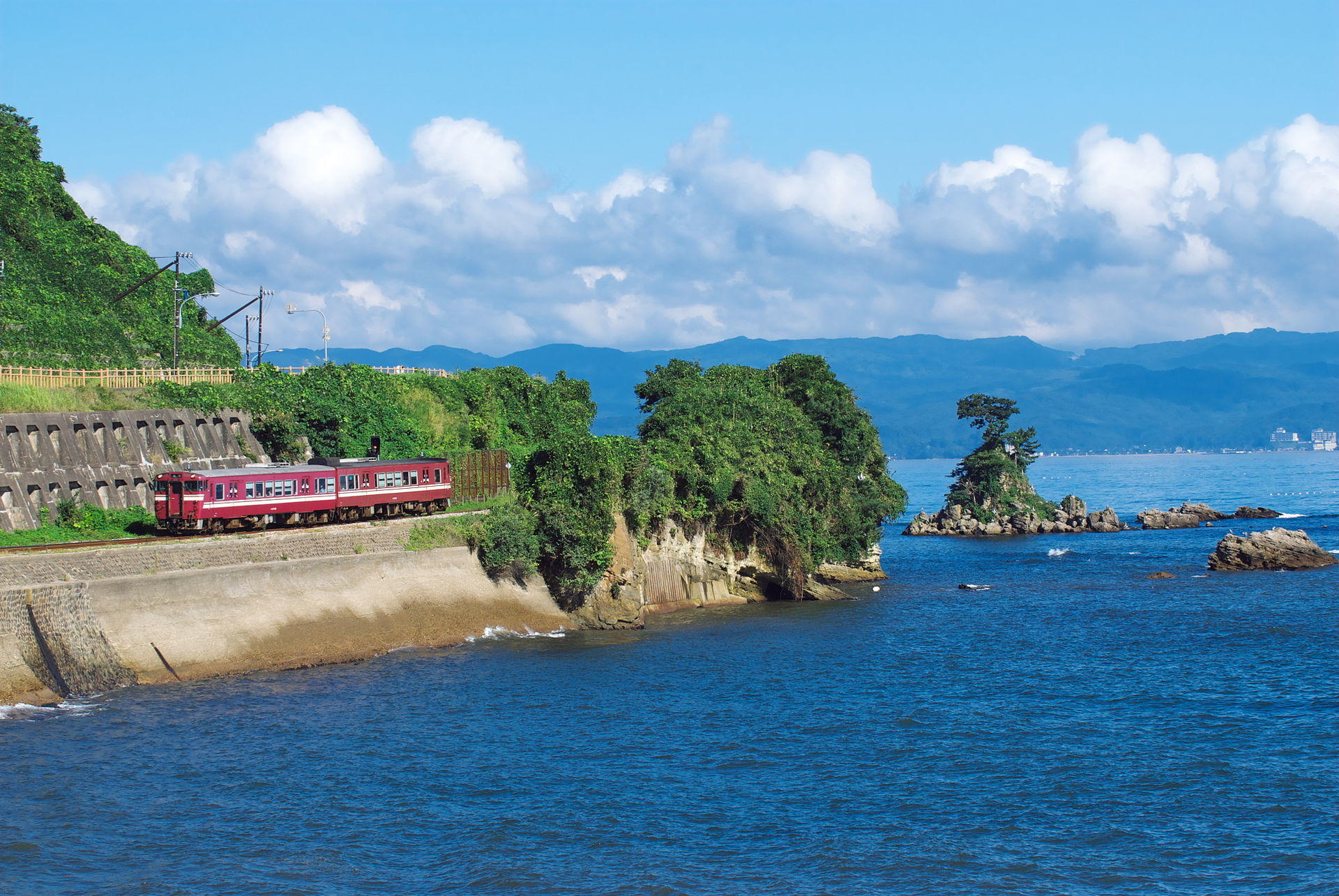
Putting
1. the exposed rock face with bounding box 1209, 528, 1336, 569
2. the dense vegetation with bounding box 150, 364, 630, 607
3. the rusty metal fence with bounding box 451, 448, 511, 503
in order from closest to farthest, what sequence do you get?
the dense vegetation with bounding box 150, 364, 630, 607 < the rusty metal fence with bounding box 451, 448, 511, 503 < the exposed rock face with bounding box 1209, 528, 1336, 569

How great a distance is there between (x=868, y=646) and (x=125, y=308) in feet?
222

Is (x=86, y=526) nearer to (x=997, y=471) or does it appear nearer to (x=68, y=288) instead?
(x=68, y=288)

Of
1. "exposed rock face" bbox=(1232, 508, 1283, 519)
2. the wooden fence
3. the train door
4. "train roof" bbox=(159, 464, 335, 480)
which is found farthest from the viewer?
"exposed rock face" bbox=(1232, 508, 1283, 519)

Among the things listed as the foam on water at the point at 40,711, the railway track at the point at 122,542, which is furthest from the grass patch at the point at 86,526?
the foam on water at the point at 40,711

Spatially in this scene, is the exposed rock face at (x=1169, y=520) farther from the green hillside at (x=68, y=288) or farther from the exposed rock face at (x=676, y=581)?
the green hillside at (x=68, y=288)

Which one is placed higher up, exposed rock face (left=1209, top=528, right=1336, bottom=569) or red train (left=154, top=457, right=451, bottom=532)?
red train (left=154, top=457, right=451, bottom=532)

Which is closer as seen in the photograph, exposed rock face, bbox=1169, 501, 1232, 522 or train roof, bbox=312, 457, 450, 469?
train roof, bbox=312, 457, 450, 469

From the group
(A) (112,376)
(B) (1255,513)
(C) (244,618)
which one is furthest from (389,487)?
(B) (1255,513)

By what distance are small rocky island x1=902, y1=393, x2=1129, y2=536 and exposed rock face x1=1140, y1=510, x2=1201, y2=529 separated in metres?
3.04

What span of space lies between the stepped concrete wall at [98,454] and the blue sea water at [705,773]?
15984mm

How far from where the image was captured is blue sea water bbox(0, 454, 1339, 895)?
28016mm

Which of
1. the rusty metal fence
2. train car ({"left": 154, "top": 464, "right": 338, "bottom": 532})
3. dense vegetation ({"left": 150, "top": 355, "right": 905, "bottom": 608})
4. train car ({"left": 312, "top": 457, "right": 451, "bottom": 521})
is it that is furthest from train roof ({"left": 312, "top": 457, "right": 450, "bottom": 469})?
dense vegetation ({"left": 150, "top": 355, "right": 905, "bottom": 608})

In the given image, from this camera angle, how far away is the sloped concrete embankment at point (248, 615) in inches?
1631

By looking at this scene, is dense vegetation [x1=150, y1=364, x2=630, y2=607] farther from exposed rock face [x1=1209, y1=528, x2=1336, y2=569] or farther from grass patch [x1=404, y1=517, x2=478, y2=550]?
exposed rock face [x1=1209, y1=528, x2=1336, y2=569]
